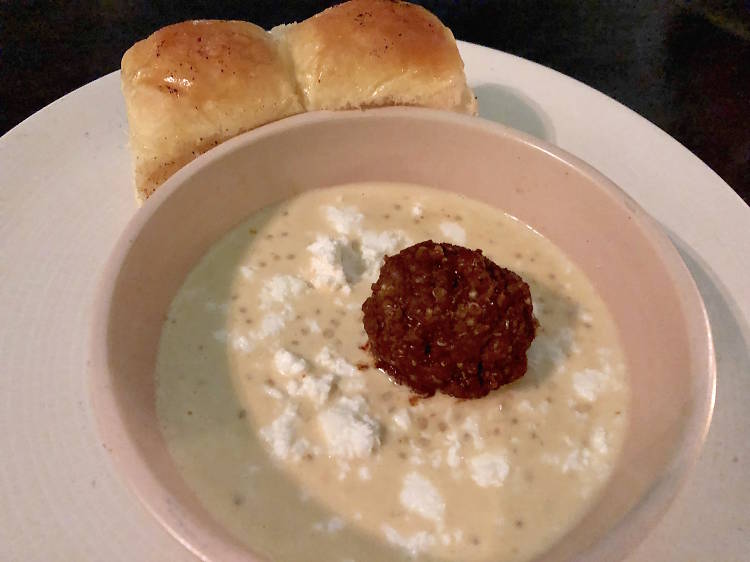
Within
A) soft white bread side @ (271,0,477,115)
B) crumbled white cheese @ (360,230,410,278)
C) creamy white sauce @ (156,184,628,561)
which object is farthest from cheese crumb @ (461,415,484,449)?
soft white bread side @ (271,0,477,115)

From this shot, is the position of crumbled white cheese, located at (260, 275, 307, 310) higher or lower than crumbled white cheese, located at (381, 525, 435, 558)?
higher

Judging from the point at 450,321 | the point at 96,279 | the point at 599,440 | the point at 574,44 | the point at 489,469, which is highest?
the point at 574,44

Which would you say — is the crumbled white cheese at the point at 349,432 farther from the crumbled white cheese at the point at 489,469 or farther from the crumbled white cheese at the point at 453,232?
the crumbled white cheese at the point at 453,232

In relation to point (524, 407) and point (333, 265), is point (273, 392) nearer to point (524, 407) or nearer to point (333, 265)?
point (333, 265)

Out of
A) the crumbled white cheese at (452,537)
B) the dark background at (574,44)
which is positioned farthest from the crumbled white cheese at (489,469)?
the dark background at (574,44)

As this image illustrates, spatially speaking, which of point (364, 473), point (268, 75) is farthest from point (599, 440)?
point (268, 75)

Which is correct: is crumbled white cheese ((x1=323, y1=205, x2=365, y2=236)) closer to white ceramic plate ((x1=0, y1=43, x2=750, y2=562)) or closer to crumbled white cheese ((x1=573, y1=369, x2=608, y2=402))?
white ceramic plate ((x1=0, y1=43, x2=750, y2=562))
